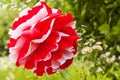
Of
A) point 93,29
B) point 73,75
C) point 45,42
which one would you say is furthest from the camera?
point 93,29

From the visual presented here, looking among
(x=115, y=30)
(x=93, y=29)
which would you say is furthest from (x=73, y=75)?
(x=93, y=29)

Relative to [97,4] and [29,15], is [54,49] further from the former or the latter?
[97,4]

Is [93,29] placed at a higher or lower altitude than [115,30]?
lower

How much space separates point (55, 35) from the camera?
205 cm

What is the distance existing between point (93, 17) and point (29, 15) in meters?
1.87

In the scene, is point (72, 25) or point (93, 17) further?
point (93, 17)

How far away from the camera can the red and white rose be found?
204 cm

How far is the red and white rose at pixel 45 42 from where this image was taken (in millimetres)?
2039

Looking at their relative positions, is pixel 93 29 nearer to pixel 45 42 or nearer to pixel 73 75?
pixel 73 75

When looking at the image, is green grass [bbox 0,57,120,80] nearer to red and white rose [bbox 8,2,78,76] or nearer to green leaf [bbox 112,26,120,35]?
red and white rose [bbox 8,2,78,76]

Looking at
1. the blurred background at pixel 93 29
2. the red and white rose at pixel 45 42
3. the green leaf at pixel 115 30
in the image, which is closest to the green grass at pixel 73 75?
the blurred background at pixel 93 29

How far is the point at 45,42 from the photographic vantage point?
2.07 metres

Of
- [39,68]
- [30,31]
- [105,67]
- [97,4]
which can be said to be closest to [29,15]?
[30,31]

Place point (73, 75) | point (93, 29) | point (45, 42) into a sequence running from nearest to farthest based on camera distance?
point (45, 42), point (73, 75), point (93, 29)
